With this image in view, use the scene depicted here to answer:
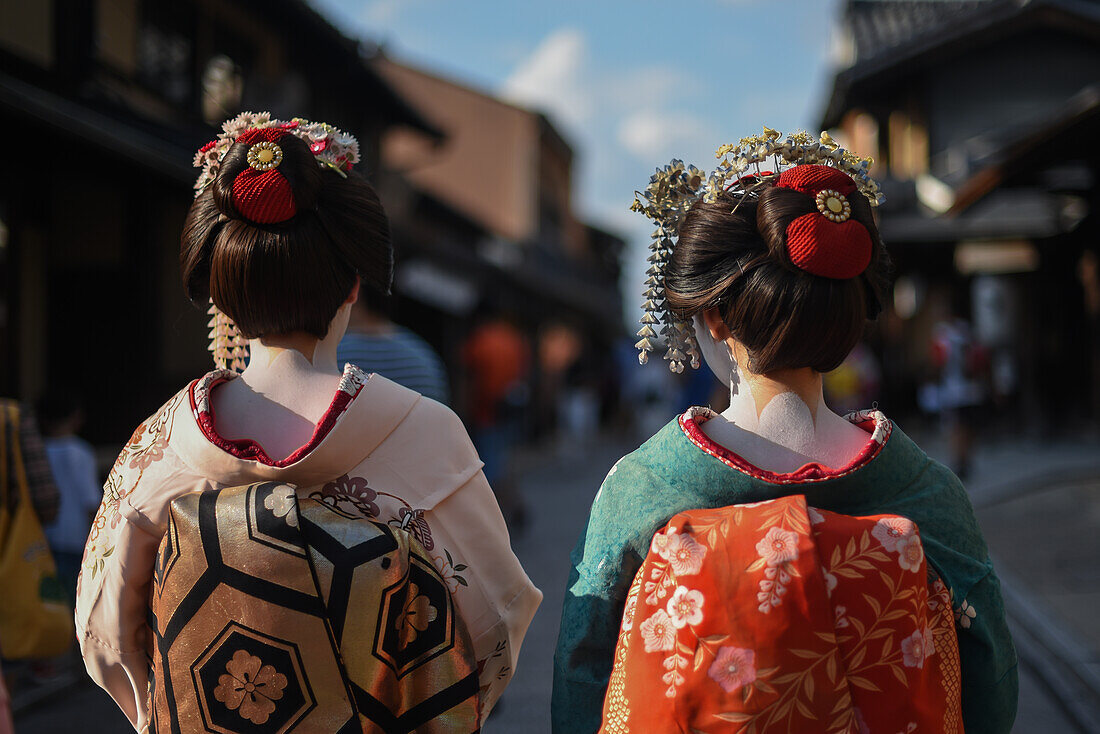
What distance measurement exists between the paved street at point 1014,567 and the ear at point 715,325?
2.59 meters

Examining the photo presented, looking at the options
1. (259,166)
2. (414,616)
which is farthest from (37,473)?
(414,616)

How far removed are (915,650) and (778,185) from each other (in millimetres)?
827

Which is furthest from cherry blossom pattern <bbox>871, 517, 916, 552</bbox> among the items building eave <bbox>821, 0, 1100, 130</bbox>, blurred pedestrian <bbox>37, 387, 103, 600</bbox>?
building eave <bbox>821, 0, 1100, 130</bbox>

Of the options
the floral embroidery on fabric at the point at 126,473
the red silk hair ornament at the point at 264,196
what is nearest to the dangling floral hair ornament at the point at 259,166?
the red silk hair ornament at the point at 264,196

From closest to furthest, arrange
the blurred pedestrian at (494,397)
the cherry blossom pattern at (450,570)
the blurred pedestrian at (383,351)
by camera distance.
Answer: the cherry blossom pattern at (450,570) < the blurred pedestrian at (383,351) < the blurred pedestrian at (494,397)

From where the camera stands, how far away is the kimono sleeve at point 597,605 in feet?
5.46

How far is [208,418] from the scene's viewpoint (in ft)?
5.53

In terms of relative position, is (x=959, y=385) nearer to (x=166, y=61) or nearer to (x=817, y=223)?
(x=166, y=61)

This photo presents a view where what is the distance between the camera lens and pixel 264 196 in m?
1.69

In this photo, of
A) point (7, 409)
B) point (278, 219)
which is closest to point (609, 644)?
point (278, 219)

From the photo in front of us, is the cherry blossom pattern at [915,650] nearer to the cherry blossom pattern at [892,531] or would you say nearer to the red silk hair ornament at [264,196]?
the cherry blossom pattern at [892,531]

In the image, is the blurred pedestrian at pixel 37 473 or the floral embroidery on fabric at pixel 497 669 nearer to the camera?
the floral embroidery on fabric at pixel 497 669

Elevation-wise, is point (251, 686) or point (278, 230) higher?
point (278, 230)

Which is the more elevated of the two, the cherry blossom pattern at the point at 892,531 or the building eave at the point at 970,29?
the building eave at the point at 970,29
